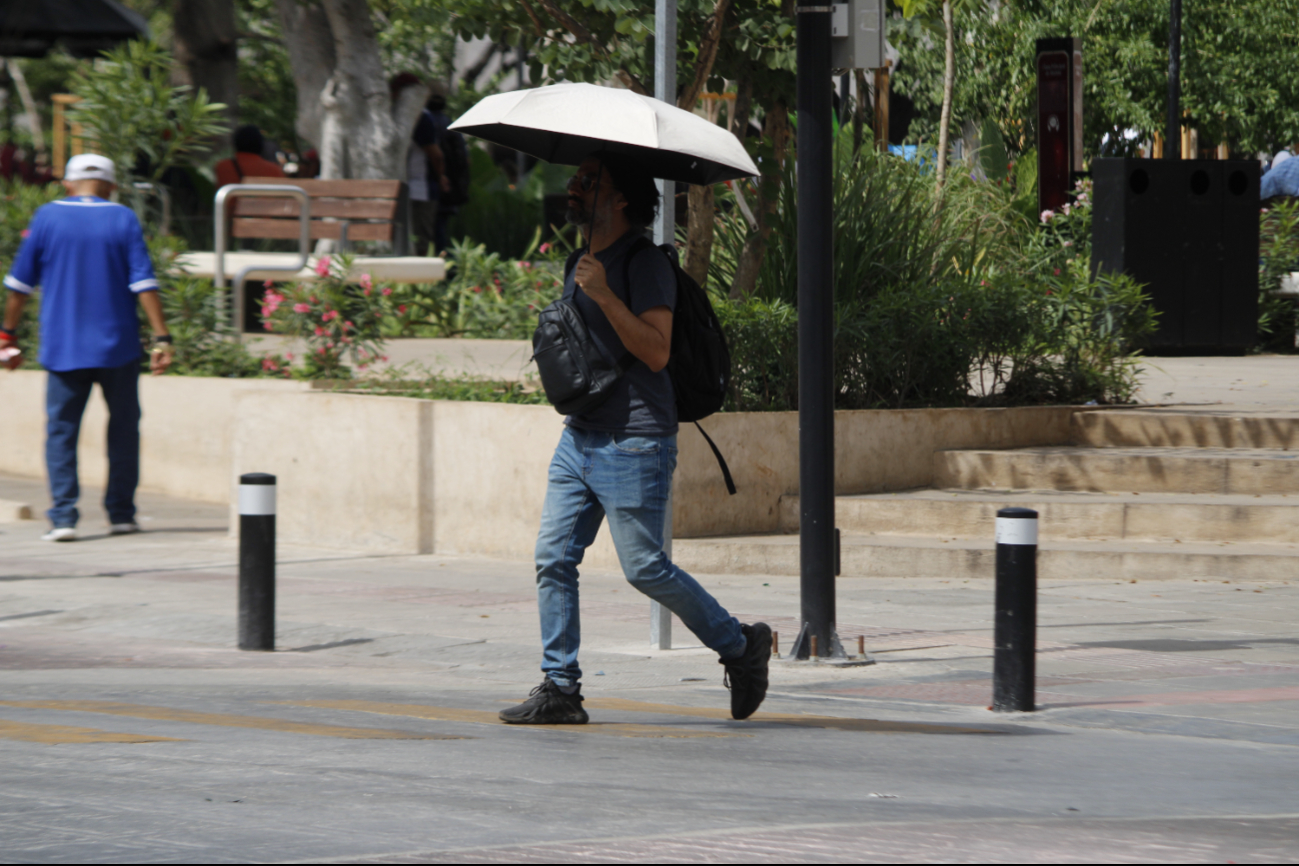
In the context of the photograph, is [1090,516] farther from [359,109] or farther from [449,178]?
[449,178]

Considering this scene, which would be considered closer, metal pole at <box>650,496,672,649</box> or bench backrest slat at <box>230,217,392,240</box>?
metal pole at <box>650,496,672,649</box>

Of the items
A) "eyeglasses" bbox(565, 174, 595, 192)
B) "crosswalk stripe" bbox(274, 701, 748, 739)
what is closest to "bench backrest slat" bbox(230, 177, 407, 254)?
"crosswalk stripe" bbox(274, 701, 748, 739)

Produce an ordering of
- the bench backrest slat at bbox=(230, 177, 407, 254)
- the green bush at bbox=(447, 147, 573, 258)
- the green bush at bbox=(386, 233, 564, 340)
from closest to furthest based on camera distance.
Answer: the green bush at bbox=(386, 233, 564, 340)
the bench backrest slat at bbox=(230, 177, 407, 254)
the green bush at bbox=(447, 147, 573, 258)

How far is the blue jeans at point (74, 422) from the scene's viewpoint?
31.4 ft

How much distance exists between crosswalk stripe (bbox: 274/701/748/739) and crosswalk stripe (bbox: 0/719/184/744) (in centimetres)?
76

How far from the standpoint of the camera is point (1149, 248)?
1380cm

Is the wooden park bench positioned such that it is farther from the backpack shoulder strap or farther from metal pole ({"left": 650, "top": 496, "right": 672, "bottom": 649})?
the backpack shoulder strap

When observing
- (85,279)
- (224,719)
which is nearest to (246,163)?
(85,279)

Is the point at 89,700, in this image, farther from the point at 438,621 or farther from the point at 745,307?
the point at 745,307

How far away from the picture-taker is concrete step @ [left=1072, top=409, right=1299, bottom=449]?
32.5 ft

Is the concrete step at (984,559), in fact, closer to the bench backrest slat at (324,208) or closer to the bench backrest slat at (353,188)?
the bench backrest slat at (324,208)

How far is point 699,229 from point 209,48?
15.6m

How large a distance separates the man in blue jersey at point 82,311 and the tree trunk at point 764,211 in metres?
3.25

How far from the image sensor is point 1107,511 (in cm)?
890
